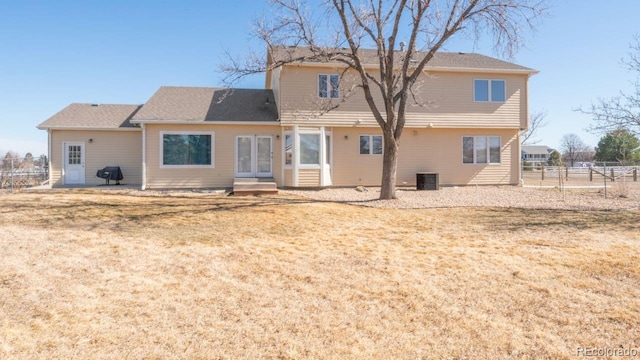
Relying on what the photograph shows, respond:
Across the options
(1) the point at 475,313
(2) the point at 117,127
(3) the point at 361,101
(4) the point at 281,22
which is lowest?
(1) the point at 475,313

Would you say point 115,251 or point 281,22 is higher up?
point 281,22

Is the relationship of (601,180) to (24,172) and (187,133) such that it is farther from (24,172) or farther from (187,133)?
(24,172)

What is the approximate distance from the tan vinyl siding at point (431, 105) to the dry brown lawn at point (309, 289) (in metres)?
8.68

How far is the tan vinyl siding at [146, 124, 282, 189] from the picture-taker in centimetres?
1562

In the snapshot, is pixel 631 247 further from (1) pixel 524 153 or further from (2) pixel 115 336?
(1) pixel 524 153

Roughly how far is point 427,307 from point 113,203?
31.0 ft

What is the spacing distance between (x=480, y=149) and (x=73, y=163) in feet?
65.0

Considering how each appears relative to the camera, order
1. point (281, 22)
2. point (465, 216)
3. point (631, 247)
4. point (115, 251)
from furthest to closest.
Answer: point (281, 22)
point (465, 216)
point (631, 247)
point (115, 251)

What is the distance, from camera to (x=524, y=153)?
82438 millimetres

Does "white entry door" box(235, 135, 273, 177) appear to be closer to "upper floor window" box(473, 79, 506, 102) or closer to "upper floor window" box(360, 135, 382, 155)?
"upper floor window" box(360, 135, 382, 155)

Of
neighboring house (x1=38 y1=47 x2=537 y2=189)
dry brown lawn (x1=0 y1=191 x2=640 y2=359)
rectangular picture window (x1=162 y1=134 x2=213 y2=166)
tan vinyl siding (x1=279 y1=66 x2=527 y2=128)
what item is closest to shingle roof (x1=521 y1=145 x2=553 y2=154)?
tan vinyl siding (x1=279 y1=66 x2=527 y2=128)

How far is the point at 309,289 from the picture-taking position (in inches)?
171

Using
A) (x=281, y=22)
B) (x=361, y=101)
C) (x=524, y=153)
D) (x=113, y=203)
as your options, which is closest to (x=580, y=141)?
(x=524, y=153)

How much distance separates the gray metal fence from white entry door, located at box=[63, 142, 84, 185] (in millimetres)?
1199
